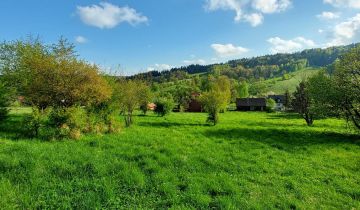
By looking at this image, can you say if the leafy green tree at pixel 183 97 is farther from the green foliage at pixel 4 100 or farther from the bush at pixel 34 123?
the bush at pixel 34 123

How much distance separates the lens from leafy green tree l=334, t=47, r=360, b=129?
27531mm

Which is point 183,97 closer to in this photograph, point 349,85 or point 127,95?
point 127,95

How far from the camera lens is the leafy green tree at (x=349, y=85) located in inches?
1084

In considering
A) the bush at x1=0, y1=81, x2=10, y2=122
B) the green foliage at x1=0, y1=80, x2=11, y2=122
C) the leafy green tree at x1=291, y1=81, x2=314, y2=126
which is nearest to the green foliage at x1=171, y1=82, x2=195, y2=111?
the leafy green tree at x1=291, y1=81, x2=314, y2=126

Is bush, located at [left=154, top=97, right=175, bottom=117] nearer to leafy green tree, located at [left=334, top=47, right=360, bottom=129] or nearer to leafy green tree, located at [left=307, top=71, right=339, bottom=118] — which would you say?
leafy green tree, located at [left=307, top=71, right=339, bottom=118]

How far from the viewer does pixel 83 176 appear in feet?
36.3

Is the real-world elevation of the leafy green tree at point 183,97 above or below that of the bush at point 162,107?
above

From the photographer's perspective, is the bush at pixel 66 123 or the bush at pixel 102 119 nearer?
the bush at pixel 66 123

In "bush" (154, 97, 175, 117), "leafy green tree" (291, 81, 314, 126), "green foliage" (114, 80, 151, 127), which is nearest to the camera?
"green foliage" (114, 80, 151, 127)

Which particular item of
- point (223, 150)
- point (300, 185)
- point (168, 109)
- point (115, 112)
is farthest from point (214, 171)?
point (168, 109)

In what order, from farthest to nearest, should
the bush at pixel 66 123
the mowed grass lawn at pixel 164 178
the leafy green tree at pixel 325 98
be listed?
the leafy green tree at pixel 325 98, the bush at pixel 66 123, the mowed grass lawn at pixel 164 178

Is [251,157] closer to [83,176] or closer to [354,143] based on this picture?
[83,176]

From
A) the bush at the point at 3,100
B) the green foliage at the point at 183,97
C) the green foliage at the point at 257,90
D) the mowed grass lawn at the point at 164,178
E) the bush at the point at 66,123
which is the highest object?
the green foliage at the point at 257,90

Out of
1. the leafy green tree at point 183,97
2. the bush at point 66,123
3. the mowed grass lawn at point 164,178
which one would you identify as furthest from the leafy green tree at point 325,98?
the leafy green tree at point 183,97
